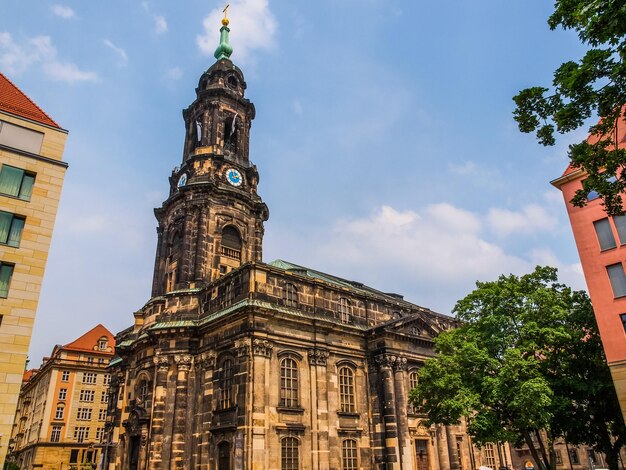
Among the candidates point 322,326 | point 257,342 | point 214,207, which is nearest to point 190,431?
point 257,342

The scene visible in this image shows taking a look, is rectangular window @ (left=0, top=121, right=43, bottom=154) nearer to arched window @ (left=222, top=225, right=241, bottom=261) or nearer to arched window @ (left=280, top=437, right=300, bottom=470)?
arched window @ (left=222, top=225, right=241, bottom=261)

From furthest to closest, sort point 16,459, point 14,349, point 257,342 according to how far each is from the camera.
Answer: point 16,459
point 257,342
point 14,349

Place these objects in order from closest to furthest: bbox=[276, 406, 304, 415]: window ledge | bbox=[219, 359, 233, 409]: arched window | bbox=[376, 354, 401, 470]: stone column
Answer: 1. bbox=[276, 406, 304, 415]: window ledge
2. bbox=[219, 359, 233, 409]: arched window
3. bbox=[376, 354, 401, 470]: stone column

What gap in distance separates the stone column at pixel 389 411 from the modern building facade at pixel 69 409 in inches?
1524

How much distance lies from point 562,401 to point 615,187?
1415cm

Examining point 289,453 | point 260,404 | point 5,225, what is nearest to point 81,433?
point 289,453

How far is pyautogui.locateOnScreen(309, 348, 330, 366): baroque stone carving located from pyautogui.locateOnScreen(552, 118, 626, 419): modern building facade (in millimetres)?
15512

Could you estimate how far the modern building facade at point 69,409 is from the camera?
185 ft

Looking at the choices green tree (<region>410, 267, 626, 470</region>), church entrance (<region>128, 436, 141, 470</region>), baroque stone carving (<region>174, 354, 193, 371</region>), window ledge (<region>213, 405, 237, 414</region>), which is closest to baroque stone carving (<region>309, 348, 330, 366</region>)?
window ledge (<region>213, 405, 237, 414</region>)

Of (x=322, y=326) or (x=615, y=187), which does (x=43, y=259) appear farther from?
(x=615, y=187)

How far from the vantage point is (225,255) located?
36.4 meters

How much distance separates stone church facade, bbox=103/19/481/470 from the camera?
1085 inches

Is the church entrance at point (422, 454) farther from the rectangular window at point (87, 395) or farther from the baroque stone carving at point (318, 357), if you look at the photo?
the rectangular window at point (87, 395)

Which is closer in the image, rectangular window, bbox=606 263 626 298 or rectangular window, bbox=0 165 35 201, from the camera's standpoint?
rectangular window, bbox=0 165 35 201
